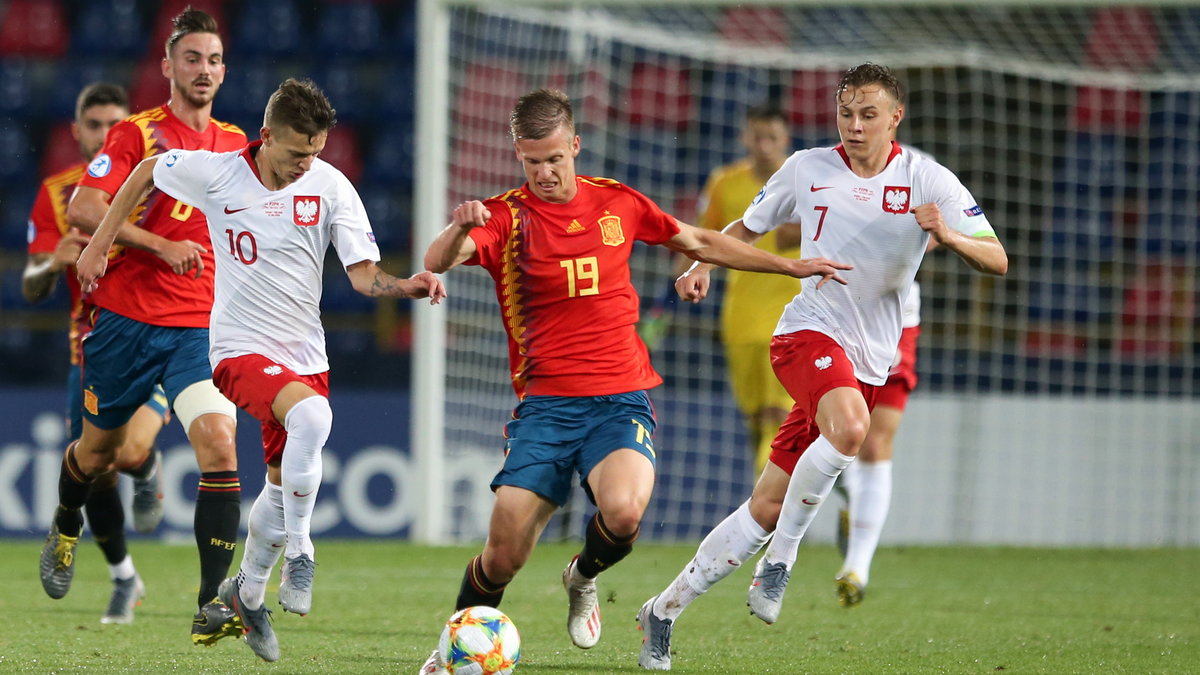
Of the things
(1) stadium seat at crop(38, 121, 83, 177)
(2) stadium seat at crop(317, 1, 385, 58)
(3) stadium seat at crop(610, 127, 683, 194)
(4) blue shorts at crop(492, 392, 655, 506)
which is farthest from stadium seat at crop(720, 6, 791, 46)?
(4) blue shorts at crop(492, 392, 655, 506)

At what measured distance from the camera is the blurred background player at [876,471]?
6973 millimetres

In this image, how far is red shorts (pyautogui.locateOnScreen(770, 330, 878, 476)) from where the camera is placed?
548 centimetres

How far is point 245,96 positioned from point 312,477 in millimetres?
10231

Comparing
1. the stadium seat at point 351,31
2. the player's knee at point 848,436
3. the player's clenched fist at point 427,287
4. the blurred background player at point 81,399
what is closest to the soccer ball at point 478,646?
the player's clenched fist at point 427,287

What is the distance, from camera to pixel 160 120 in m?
6.12

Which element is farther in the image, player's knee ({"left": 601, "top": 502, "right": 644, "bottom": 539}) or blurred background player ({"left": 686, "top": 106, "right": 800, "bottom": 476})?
blurred background player ({"left": 686, "top": 106, "right": 800, "bottom": 476})

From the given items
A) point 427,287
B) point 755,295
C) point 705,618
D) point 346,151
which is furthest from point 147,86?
point 427,287

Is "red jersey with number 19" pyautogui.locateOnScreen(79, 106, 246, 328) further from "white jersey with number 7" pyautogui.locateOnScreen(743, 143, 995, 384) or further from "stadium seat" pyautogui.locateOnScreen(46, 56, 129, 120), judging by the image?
"stadium seat" pyautogui.locateOnScreen(46, 56, 129, 120)

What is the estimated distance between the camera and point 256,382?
519 centimetres

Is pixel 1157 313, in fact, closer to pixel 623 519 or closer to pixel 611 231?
pixel 611 231

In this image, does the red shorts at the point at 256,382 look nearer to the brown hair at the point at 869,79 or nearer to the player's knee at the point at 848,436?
the player's knee at the point at 848,436

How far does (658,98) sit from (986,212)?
9.79ft

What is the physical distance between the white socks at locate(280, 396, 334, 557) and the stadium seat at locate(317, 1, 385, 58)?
10420mm

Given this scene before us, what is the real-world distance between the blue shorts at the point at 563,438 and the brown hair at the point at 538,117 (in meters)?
0.86
